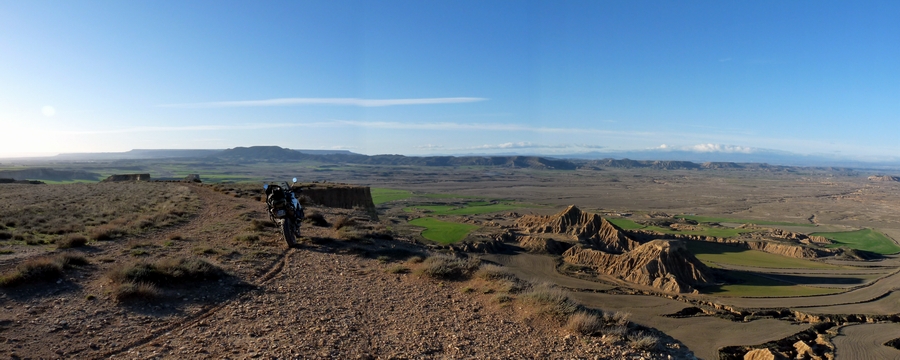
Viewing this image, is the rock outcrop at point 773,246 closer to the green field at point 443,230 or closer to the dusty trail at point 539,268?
the dusty trail at point 539,268

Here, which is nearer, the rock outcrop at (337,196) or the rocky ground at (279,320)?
the rocky ground at (279,320)

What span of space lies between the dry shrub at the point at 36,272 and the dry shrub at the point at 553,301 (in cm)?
919

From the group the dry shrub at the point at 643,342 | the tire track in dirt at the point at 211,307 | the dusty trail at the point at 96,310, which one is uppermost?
the dusty trail at the point at 96,310

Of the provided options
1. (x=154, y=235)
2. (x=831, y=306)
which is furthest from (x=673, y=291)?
(x=154, y=235)

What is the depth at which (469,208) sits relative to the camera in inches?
3644

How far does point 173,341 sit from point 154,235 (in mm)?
10796

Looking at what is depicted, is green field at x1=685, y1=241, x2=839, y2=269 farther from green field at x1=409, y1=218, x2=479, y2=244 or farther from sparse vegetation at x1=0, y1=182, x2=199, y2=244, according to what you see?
sparse vegetation at x1=0, y1=182, x2=199, y2=244

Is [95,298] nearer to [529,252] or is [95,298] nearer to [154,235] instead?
[154,235]

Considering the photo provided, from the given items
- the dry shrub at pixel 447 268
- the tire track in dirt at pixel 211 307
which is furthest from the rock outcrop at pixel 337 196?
the dry shrub at pixel 447 268

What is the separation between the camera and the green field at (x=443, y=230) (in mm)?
52309

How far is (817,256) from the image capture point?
162ft

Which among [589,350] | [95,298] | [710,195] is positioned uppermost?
[95,298]

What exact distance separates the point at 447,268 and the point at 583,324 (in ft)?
13.5

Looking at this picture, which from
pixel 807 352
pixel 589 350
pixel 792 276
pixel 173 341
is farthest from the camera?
pixel 792 276
